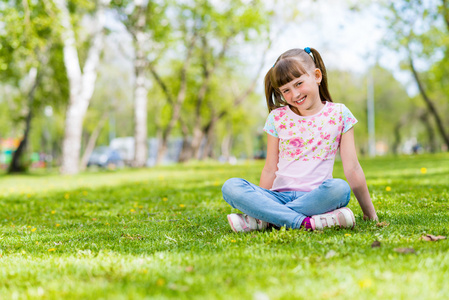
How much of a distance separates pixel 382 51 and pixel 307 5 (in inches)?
203

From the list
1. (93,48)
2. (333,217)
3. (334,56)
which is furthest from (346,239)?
Result: (334,56)

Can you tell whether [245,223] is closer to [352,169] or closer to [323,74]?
[352,169]

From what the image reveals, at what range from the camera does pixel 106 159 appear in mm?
39031

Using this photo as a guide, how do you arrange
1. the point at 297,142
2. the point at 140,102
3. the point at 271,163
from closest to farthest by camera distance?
the point at 297,142 → the point at 271,163 → the point at 140,102

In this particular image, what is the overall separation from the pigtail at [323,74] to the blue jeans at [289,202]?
100 centimetres

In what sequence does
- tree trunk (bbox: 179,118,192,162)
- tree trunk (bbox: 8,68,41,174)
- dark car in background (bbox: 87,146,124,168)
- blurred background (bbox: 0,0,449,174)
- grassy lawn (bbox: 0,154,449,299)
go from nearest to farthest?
grassy lawn (bbox: 0,154,449,299) < blurred background (bbox: 0,0,449,174) < tree trunk (bbox: 8,68,41,174) < tree trunk (bbox: 179,118,192,162) < dark car in background (bbox: 87,146,124,168)

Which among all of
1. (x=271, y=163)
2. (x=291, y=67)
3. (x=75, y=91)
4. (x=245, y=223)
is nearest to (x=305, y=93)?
(x=291, y=67)

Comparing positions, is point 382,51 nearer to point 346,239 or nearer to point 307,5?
point 307,5

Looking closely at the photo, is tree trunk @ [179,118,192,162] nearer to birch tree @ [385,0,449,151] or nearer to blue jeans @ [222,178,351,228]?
birch tree @ [385,0,449,151]

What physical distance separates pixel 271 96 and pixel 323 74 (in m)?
0.55

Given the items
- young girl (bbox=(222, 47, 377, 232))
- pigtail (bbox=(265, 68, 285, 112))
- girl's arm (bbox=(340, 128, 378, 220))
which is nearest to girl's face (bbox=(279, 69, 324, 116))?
young girl (bbox=(222, 47, 377, 232))

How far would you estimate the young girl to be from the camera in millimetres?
3865

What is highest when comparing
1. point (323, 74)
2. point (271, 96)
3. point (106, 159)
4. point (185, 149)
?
point (323, 74)

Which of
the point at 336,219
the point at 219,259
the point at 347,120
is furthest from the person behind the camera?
the point at 347,120
